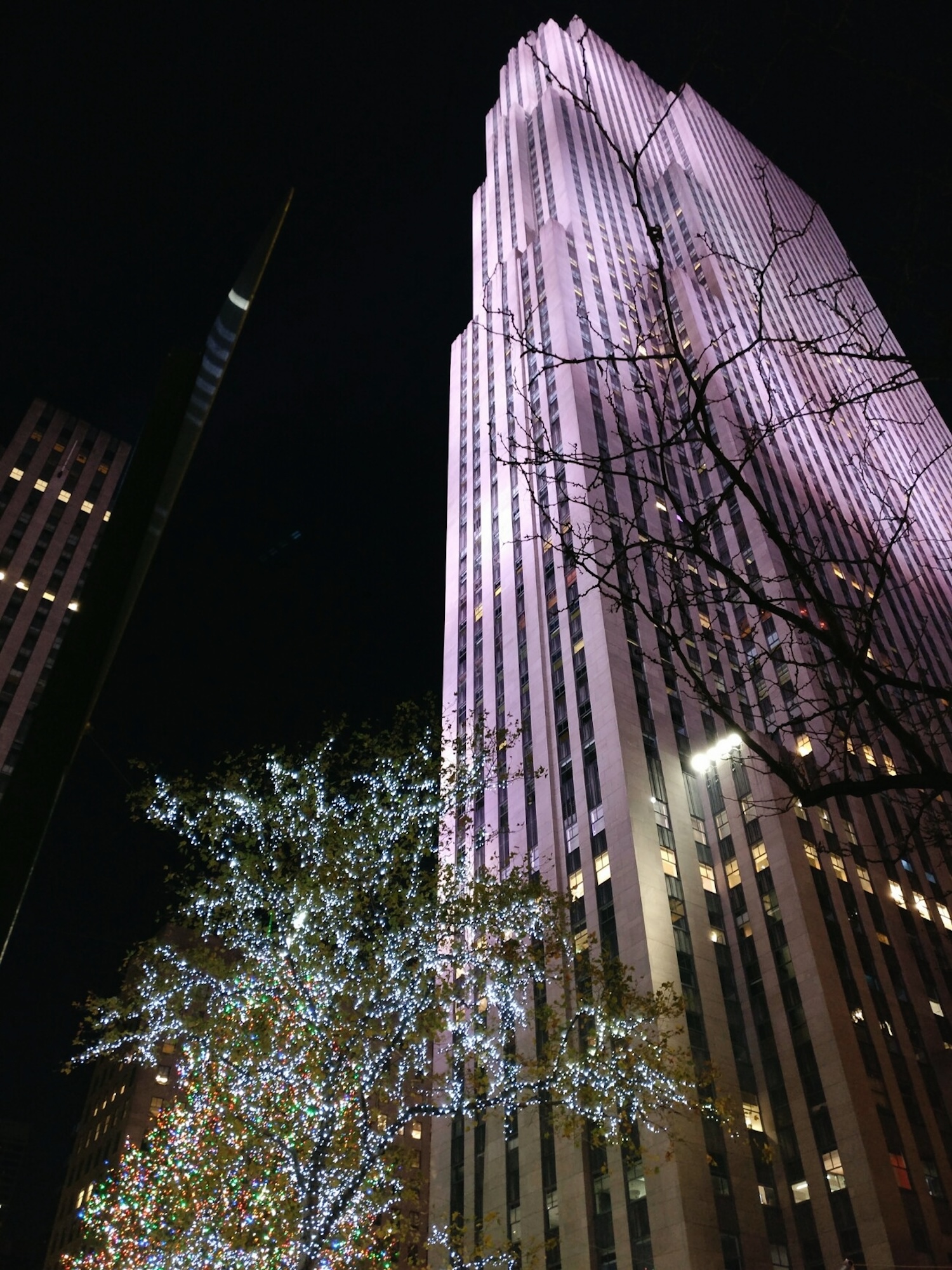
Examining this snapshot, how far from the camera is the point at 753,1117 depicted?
38438 millimetres

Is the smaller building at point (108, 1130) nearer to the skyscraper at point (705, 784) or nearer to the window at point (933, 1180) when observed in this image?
A: the skyscraper at point (705, 784)

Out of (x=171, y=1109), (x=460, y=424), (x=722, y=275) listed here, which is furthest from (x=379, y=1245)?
(x=722, y=275)

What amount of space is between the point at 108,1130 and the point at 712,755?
6595cm

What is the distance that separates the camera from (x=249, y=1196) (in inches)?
698

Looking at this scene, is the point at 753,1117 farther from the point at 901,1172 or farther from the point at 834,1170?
the point at 901,1172

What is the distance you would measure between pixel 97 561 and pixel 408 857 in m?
16.3

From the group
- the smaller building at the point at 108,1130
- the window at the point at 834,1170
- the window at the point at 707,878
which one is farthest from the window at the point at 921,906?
the smaller building at the point at 108,1130

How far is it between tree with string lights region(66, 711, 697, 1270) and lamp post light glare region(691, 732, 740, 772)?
3062 cm

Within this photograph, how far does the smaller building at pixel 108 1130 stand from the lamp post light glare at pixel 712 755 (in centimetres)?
5036

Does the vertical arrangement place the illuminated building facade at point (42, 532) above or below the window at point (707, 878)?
above

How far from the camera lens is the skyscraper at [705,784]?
32.5 meters

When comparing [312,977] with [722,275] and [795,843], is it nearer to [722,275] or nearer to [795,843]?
[795,843]

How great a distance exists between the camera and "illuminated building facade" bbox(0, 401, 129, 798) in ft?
225

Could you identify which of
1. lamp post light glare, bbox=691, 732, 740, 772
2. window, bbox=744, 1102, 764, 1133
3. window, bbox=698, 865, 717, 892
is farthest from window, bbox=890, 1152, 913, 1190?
lamp post light glare, bbox=691, 732, 740, 772
